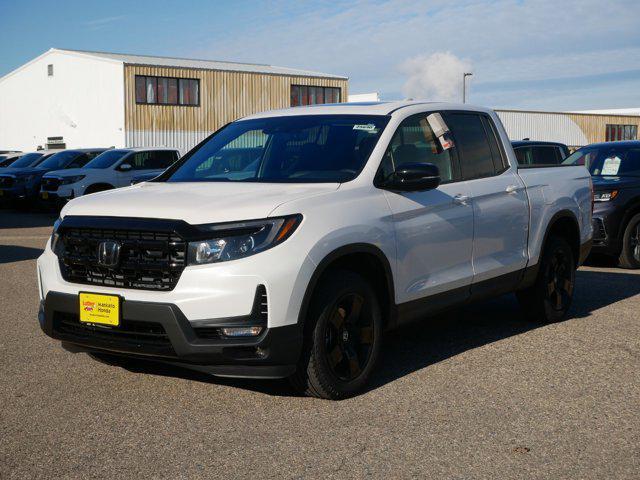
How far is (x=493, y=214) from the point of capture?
6766mm

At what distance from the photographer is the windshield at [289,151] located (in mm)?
5891

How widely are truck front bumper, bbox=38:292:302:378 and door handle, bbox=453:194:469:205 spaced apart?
1909 millimetres

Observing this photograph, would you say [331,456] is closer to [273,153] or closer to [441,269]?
[441,269]

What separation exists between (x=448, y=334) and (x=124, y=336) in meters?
3.17

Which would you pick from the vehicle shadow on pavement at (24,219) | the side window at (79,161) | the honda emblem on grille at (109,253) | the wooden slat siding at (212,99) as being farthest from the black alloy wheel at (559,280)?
the wooden slat siding at (212,99)

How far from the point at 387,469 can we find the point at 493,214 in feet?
9.89

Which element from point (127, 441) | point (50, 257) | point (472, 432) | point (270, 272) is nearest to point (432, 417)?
point (472, 432)

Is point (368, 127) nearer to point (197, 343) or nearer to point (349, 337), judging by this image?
point (349, 337)

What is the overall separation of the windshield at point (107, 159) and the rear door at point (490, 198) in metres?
16.7

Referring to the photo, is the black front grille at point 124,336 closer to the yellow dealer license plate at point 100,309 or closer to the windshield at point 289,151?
the yellow dealer license plate at point 100,309

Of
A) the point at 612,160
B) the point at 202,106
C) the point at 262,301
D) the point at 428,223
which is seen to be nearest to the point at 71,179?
the point at 612,160

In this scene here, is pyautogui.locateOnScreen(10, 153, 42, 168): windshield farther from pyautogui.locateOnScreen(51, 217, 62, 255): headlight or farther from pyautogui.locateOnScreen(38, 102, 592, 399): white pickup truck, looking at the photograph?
pyautogui.locateOnScreen(51, 217, 62, 255): headlight

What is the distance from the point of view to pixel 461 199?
6.38 m

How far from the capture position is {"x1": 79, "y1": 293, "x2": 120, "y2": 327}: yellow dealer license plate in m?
5.06
